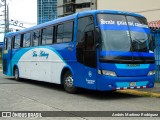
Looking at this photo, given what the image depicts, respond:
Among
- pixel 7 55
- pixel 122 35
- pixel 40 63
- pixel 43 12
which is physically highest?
pixel 43 12

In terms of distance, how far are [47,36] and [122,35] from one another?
498 centimetres

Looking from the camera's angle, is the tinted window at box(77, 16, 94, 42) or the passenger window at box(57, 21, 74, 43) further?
the passenger window at box(57, 21, 74, 43)

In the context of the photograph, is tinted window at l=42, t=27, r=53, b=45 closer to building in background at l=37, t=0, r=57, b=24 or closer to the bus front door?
the bus front door

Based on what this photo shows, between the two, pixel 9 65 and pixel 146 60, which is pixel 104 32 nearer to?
pixel 146 60

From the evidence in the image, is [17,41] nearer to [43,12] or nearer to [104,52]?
[104,52]

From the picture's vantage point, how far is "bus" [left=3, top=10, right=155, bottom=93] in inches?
456

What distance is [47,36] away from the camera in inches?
629

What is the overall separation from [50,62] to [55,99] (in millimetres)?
3645

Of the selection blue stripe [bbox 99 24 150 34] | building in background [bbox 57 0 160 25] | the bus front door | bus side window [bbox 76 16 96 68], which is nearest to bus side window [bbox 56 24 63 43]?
bus side window [bbox 76 16 96 68]

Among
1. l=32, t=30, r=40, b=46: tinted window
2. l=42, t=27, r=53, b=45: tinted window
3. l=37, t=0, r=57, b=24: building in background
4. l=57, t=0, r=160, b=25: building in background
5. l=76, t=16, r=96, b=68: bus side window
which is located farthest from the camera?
l=37, t=0, r=57, b=24: building in background

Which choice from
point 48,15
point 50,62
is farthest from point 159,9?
point 48,15

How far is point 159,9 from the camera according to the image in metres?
31.3

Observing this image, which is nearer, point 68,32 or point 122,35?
point 122,35

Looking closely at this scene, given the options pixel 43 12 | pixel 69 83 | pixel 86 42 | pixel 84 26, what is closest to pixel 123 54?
pixel 86 42
